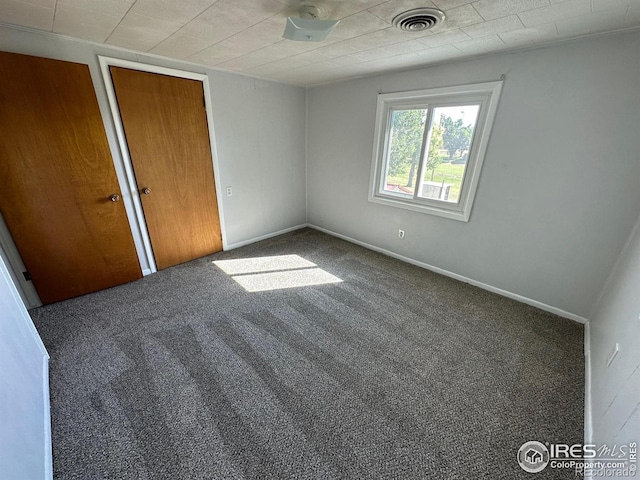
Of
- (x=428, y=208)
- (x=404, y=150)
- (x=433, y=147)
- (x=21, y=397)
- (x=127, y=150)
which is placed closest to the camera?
(x=21, y=397)

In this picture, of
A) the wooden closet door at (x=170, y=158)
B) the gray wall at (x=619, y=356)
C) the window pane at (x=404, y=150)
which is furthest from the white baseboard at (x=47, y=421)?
the window pane at (x=404, y=150)

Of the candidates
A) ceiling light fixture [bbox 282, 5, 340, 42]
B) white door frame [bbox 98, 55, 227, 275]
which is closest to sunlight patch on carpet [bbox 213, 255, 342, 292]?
white door frame [bbox 98, 55, 227, 275]

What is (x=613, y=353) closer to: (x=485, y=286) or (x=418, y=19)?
(x=485, y=286)

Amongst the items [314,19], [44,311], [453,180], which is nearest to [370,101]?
[453,180]

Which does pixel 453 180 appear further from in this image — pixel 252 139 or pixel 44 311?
pixel 44 311

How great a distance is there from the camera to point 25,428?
1087 millimetres

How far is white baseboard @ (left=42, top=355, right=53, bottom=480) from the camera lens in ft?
3.80

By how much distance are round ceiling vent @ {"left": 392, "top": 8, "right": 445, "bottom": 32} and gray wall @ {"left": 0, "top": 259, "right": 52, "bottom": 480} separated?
2664 mm

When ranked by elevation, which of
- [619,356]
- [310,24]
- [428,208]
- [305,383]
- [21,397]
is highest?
[310,24]

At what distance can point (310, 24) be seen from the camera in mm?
1438

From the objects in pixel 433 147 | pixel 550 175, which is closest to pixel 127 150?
pixel 433 147

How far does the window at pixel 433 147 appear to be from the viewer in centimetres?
241

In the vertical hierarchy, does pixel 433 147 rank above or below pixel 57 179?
above

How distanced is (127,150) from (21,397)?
212cm
